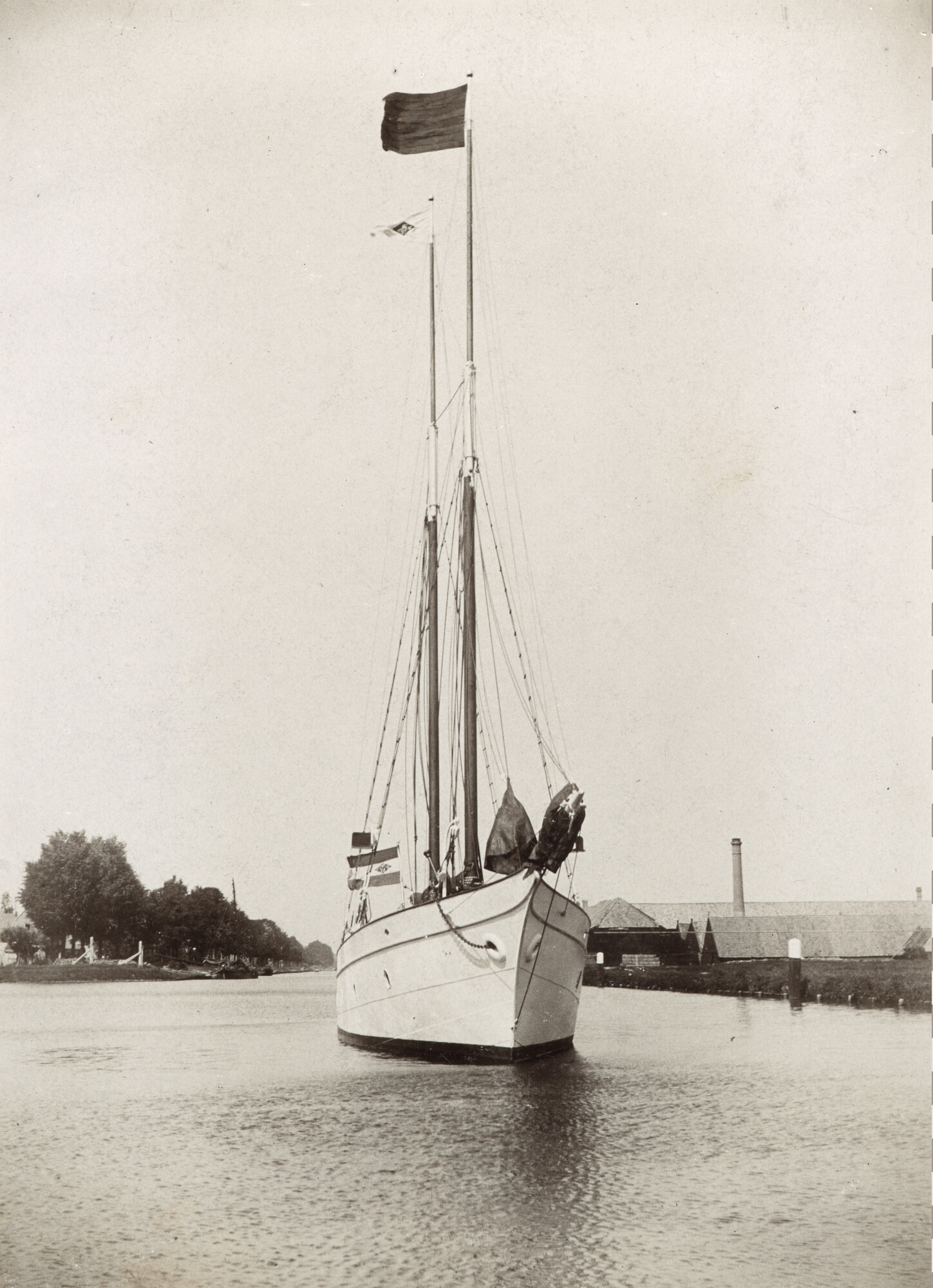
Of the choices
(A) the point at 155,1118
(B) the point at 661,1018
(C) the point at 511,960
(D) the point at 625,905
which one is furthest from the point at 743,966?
(A) the point at 155,1118

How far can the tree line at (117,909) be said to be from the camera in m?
23.8

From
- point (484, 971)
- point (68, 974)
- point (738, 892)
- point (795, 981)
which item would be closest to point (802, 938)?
point (738, 892)

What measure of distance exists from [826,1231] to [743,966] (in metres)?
43.0

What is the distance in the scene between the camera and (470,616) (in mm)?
20766

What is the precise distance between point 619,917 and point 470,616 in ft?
155

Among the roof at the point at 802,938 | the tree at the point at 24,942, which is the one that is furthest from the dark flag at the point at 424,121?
the tree at the point at 24,942

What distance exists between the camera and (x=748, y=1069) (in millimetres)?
19250

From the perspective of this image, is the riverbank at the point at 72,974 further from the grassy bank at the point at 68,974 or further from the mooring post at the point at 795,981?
the mooring post at the point at 795,981

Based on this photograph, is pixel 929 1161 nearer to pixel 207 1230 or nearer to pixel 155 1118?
pixel 207 1230

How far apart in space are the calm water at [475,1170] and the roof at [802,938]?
24.5 metres

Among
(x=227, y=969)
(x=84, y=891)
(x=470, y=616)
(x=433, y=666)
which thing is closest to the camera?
(x=470, y=616)

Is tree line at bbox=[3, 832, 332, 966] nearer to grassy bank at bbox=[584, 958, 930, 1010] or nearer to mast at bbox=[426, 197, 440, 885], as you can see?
mast at bbox=[426, 197, 440, 885]

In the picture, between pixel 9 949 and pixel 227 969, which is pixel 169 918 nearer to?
pixel 9 949

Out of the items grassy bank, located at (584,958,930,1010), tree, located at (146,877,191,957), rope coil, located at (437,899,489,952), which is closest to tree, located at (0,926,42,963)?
tree, located at (146,877,191,957)
